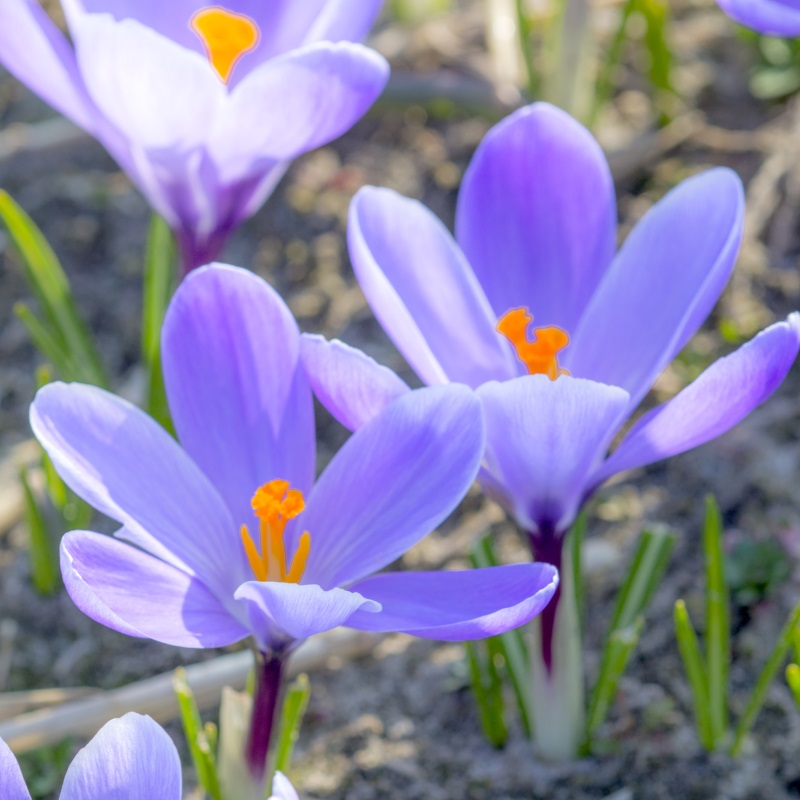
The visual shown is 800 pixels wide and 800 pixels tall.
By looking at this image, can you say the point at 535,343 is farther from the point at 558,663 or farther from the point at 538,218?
the point at 558,663

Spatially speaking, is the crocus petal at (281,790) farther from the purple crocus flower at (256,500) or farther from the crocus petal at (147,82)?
the crocus petal at (147,82)

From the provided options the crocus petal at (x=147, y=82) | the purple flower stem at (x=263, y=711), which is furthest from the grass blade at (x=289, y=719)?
the crocus petal at (x=147, y=82)

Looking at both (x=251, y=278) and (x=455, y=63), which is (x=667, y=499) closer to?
(x=251, y=278)

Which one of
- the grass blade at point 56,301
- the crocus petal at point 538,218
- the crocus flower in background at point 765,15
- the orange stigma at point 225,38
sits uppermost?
the crocus flower in background at point 765,15

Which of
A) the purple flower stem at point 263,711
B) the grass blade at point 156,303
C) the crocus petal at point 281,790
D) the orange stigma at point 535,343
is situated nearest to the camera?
the crocus petal at point 281,790

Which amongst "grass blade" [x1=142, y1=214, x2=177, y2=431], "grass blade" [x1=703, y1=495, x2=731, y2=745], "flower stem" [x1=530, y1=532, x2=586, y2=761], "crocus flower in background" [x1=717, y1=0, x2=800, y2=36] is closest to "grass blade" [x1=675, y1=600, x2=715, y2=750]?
"grass blade" [x1=703, y1=495, x2=731, y2=745]

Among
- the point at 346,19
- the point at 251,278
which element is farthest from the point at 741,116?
the point at 251,278

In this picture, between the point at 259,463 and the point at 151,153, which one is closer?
the point at 259,463
